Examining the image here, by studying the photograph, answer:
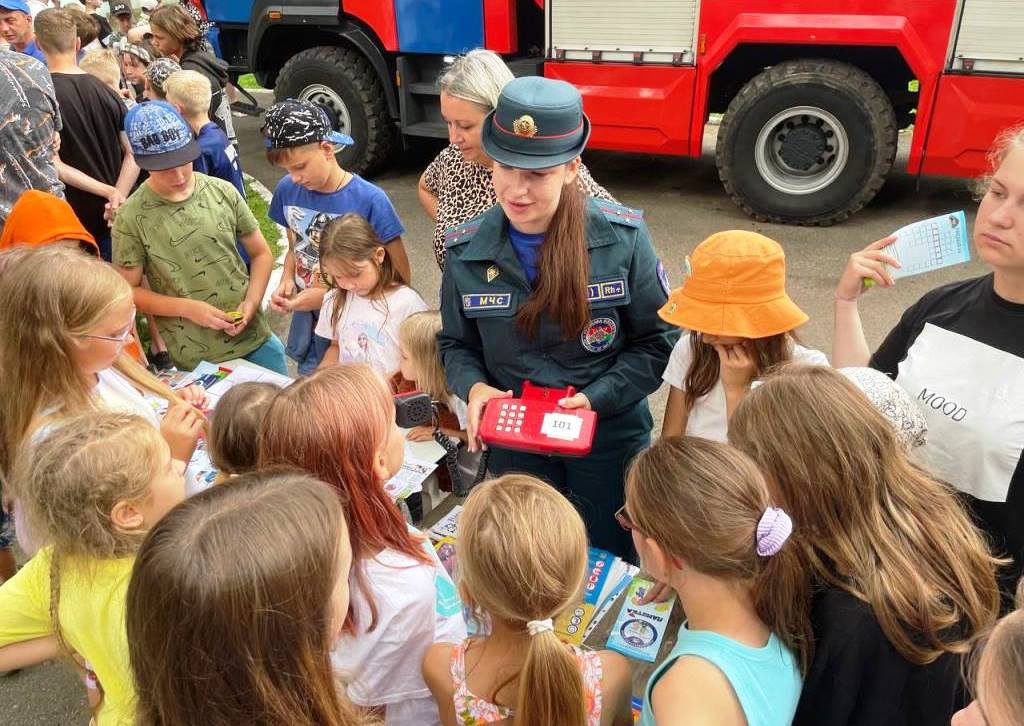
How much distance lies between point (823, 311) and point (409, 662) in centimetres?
373

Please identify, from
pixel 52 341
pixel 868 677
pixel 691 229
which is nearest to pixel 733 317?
pixel 868 677

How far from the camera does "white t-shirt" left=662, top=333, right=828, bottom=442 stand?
90.1 inches

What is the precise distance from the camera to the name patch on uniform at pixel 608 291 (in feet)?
7.46

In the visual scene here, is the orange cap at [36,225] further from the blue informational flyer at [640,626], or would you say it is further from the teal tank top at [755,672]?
the teal tank top at [755,672]

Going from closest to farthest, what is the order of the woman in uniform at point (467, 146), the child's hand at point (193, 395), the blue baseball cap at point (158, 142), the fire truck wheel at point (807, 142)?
the child's hand at point (193, 395) → the woman in uniform at point (467, 146) → the blue baseball cap at point (158, 142) → the fire truck wheel at point (807, 142)

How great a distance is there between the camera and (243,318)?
331cm

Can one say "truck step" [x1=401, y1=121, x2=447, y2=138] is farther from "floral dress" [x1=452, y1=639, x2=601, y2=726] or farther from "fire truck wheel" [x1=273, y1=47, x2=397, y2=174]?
"floral dress" [x1=452, y1=639, x2=601, y2=726]

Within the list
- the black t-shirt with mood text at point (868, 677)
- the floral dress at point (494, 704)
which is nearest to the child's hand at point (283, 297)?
the floral dress at point (494, 704)

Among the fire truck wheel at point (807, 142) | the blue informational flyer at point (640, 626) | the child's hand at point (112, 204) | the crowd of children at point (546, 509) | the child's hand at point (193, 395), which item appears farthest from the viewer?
the fire truck wheel at point (807, 142)

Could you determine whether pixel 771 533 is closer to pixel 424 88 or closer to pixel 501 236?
pixel 501 236

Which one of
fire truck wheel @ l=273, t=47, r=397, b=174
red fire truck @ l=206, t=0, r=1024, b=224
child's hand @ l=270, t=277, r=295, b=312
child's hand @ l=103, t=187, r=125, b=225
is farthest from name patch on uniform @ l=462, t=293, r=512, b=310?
fire truck wheel @ l=273, t=47, r=397, b=174

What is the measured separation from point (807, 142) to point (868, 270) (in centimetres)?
398

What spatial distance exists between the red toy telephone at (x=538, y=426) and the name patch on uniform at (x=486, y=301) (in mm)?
290

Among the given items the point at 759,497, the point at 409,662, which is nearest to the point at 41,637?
the point at 409,662
